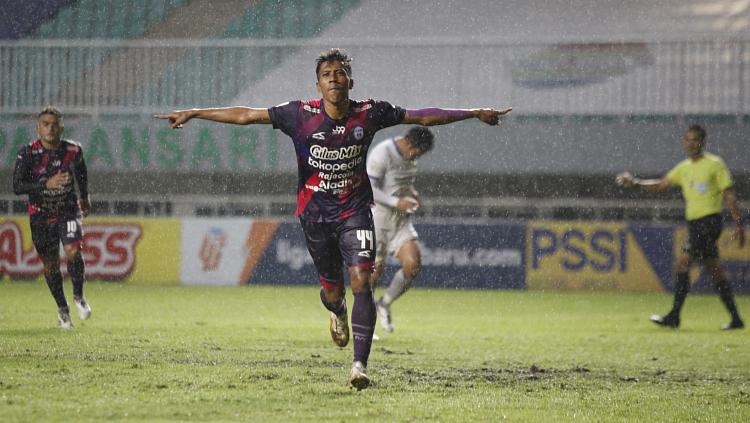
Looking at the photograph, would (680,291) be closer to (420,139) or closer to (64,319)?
(420,139)

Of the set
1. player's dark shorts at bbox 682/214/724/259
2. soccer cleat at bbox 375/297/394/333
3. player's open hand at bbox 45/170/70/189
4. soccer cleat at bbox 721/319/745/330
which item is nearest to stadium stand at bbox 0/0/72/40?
player's open hand at bbox 45/170/70/189

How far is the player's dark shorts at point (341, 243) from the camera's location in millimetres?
6949

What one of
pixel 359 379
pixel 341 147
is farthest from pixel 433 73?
pixel 359 379

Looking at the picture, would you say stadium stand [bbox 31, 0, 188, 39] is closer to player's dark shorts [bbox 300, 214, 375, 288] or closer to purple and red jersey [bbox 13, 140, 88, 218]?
purple and red jersey [bbox 13, 140, 88, 218]

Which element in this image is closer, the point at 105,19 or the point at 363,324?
the point at 363,324

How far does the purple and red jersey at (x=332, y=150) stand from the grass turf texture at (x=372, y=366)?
1.10 m

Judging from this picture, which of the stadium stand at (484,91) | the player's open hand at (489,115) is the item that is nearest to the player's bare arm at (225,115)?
the player's open hand at (489,115)

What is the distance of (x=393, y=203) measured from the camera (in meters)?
10.4

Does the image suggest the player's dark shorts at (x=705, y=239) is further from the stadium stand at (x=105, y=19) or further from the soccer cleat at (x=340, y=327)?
the stadium stand at (x=105, y=19)

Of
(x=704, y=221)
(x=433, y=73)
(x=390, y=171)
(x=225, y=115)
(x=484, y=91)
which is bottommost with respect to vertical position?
(x=704, y=221)

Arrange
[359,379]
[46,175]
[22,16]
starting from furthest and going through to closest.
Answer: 1. [22,16]
2. [46,175]
3. [359,379]

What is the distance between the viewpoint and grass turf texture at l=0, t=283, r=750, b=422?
5.86 m

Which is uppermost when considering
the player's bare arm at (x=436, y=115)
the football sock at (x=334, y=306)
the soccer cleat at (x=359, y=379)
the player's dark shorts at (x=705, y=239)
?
the player's bare arm at (x=436, y=115)

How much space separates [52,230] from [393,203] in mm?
3268
